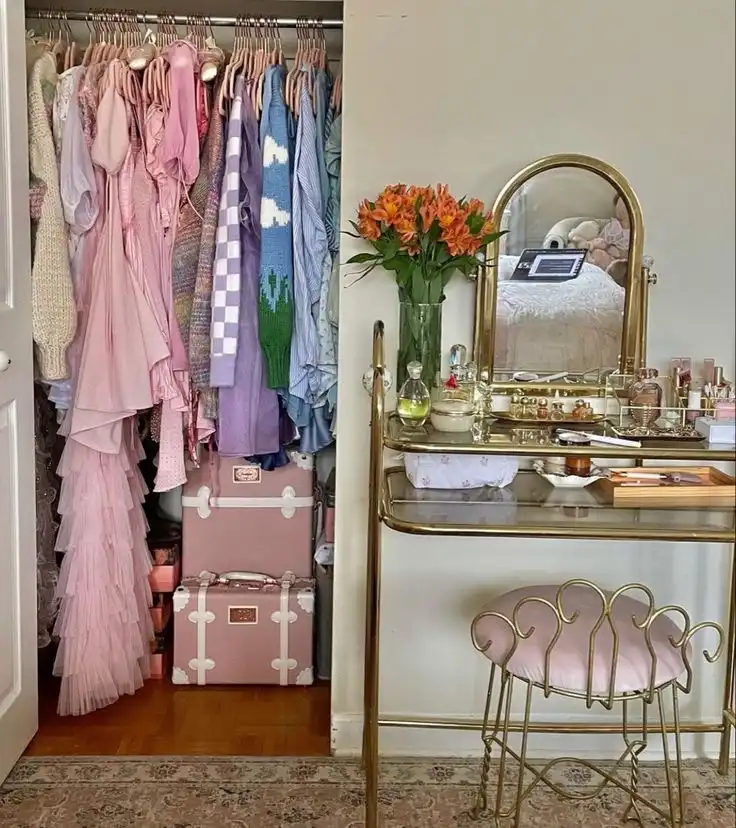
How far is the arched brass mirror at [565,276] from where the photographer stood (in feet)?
6.55

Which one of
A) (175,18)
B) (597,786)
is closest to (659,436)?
(597,786)

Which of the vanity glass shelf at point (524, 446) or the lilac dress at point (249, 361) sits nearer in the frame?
the vanity glass shelf at point (524, 446)

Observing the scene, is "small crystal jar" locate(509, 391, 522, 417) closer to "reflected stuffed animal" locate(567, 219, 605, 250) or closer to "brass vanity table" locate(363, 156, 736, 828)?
"brass vanity table" locate(363, 156, 736, 828)

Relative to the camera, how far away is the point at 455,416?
72.1 inches

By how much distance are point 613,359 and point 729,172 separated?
0.47 m

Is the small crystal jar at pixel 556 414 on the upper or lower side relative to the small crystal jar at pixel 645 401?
lower

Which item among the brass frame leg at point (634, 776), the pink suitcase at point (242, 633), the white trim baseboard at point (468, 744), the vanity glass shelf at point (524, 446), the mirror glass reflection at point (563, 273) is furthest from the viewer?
the pink suitcase at point (242, 633)

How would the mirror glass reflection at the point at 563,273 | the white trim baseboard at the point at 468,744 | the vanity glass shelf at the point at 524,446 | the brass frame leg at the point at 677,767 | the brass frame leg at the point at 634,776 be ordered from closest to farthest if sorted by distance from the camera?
the vanity glass shelf at the point at 524,446 → the brass frame leg at the point at 677,767 → the brass frame leg at the point at 634,776 → the mirror glass reflection at the point at 563,273 → the white trim baseboard at the point at 468,744

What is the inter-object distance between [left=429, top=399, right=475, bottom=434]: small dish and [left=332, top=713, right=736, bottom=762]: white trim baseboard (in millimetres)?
787

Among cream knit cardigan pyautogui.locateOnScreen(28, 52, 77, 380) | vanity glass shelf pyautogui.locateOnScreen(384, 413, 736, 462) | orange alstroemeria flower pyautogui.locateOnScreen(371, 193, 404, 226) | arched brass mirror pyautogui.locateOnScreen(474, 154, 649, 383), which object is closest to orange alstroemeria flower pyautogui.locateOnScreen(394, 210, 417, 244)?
orange alstroemeria flower pyautogui.locateOnScreen(371, 193, 404, 226)

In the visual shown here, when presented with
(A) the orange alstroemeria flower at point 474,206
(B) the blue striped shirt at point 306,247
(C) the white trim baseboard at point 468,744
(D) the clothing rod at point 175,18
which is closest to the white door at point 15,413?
(D) the clothing rod at point 175,18

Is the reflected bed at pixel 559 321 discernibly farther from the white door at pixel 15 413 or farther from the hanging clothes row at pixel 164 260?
the white door at pixel 15 413

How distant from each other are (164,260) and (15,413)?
542 mm

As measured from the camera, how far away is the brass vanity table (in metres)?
1.66
